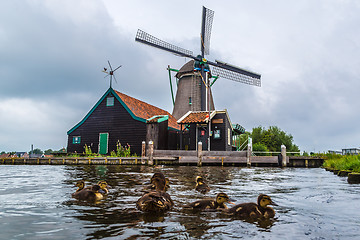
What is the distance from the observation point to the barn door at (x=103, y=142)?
→ 91.7 ft

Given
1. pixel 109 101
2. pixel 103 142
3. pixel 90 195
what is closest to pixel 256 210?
pixel 90 195

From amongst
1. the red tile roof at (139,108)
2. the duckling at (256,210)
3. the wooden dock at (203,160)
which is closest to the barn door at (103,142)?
the red tile roof at (139,108)

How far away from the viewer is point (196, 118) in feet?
90.7

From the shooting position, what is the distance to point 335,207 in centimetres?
535

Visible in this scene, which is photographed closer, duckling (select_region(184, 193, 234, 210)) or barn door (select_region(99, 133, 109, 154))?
duckling (select_region(184, 193, 234, 210))

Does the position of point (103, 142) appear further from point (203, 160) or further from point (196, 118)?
point (203, 160)

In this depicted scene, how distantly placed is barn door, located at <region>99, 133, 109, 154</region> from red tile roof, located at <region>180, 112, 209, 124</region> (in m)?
8.41

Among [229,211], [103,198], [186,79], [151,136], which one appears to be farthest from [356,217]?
[186,79]

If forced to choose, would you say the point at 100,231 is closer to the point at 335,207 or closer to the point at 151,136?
the point at 335,207

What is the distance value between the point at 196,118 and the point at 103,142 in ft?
34.2

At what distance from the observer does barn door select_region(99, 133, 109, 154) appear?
27.9m

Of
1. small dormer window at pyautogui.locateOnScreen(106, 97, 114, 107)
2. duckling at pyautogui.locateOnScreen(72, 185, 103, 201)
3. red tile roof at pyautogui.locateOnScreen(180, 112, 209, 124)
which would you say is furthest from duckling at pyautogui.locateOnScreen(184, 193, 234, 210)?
small dormer window at pyautogui.locateOnScreen(106, 97, 114, 107)

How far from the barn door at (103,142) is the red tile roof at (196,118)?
8.41 metres

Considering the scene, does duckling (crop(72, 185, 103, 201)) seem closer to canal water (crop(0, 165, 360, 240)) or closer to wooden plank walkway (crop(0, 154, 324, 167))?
canal water (crop(0, 165, 360, 240))
